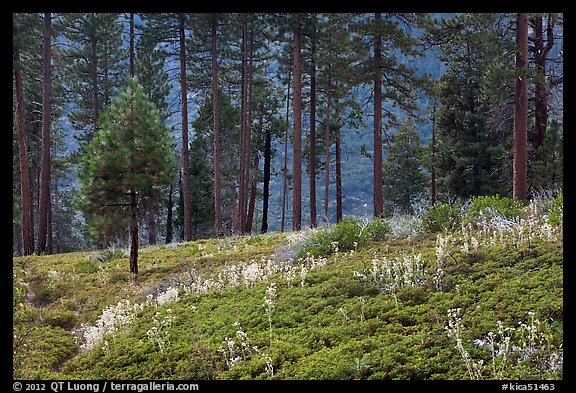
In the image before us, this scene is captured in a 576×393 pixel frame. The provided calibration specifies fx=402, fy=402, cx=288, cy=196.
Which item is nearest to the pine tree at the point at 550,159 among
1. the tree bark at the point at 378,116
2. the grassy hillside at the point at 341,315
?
the tree bark at the point at 378,116

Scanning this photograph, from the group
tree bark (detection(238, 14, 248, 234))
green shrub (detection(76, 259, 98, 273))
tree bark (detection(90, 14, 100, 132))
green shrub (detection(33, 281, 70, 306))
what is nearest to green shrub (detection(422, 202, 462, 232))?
green shrub (detection(33, 281, 70, 306))

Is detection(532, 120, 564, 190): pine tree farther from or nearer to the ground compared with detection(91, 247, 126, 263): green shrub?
farther from the ground

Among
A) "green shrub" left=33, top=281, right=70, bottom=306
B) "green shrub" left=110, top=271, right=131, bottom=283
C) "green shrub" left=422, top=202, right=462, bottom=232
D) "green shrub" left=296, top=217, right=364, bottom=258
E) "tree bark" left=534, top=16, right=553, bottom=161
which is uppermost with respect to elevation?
"tree bark" left=534, top=16, right=553, bottom=161

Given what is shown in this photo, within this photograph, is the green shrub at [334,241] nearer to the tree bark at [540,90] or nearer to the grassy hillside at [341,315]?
the grassy hillside at [341,315]

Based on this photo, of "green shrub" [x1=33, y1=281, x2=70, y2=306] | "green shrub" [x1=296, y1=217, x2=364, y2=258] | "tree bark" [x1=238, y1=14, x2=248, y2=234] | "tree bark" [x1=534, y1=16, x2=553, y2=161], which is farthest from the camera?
"tree bark" [x1=238, y1=14, x2=248, y2=234]

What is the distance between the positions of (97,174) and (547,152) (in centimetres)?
1642

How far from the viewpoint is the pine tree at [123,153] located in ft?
35.6

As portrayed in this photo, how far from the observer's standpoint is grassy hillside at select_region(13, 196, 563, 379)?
4.72 m

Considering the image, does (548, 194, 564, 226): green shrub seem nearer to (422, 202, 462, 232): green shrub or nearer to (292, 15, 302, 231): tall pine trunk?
(422, 202, 462, 232): green shrub

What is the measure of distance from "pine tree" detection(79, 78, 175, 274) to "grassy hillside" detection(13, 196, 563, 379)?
8.55 feet

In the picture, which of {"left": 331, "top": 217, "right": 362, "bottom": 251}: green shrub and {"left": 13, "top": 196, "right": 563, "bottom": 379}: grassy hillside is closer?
{"left": 13, "top": 196, "right": 563, "bottom": 379}: grassy hillside

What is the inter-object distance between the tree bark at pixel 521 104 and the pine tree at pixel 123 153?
439 inches

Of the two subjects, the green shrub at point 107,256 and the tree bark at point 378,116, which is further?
the tree bark at point 378,116

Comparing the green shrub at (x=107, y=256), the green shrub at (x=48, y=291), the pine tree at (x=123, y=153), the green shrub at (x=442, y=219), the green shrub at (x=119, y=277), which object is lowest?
the green shrub at (x=48, y=291)
